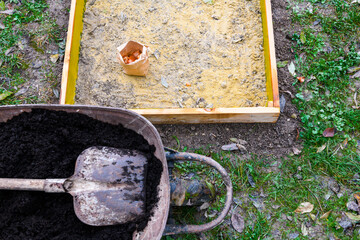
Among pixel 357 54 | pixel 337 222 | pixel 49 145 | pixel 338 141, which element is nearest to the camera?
pixel 49 145

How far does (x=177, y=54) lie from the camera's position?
3.03m

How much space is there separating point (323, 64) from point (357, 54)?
38cm

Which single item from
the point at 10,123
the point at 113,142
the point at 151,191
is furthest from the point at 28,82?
the point at 151,191

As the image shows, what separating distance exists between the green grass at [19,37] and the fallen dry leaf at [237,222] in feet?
7.78

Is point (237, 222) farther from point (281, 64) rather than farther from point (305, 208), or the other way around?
point (281, 64)

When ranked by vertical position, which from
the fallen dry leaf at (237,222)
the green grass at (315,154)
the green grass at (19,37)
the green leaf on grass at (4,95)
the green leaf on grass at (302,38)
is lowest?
the fallen dry leaf at (237,222)

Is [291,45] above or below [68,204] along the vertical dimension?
above

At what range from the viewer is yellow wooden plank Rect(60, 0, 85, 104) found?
2709mm

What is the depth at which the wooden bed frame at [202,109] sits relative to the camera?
261cm

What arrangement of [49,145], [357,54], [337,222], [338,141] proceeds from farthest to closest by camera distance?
[357,54] < [338,141] < [337,222] < [49,145]

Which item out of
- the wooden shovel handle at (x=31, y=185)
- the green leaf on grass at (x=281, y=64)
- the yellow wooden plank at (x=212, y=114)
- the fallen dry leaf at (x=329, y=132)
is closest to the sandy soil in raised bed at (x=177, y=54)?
the yellow wooden plank at (x=212, y=114)

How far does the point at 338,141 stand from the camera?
2.85m

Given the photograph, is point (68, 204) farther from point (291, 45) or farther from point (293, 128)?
point (291, 45)

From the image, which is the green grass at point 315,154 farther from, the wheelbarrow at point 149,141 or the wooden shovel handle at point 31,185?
the wooden shovel handle at point 31,185
